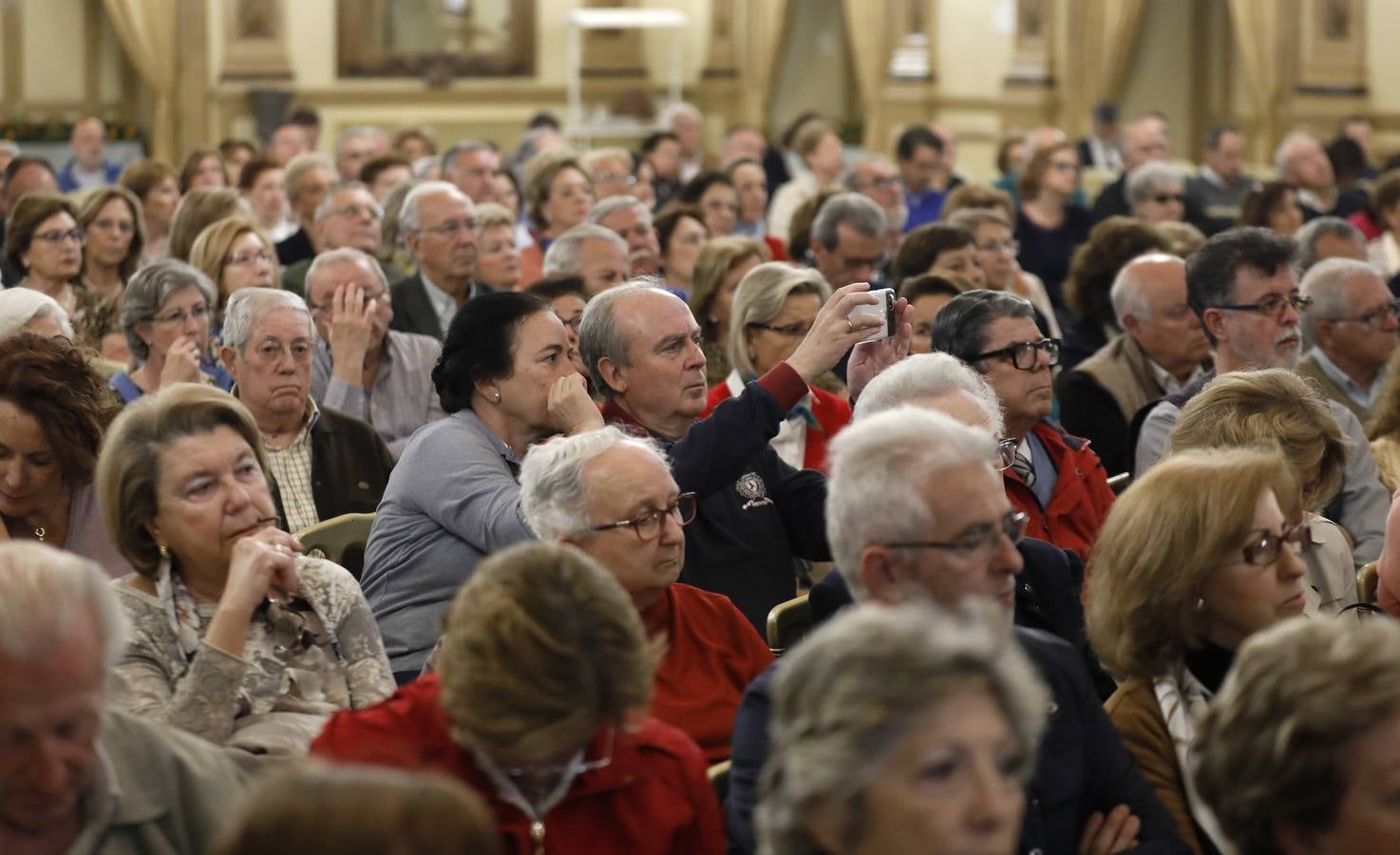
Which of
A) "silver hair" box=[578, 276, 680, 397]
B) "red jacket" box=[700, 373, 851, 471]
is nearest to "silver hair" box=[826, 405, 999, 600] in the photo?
"silver hair" box=[578, 276, 680, 397]

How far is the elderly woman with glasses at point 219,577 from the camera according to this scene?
260 cm

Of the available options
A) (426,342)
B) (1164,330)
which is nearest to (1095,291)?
(1164,330)

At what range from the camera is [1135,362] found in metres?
5.26

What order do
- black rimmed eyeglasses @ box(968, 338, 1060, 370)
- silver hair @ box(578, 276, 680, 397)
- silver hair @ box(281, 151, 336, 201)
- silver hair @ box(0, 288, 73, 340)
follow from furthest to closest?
silver hair @ box(281, 151, 336, 201)
silver hair @ box(0, 288, 73, 340)
black rimmed eyeglasses @ box(968, 338, 1060, 370)
silver hair @ box(578, 276, 680, 397)

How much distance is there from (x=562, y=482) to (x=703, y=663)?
0.38 metres

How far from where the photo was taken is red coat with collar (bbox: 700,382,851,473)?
4508mm

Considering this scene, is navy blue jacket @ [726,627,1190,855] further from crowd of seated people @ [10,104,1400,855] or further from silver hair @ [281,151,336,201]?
silver hair @ [281,151,336,201]

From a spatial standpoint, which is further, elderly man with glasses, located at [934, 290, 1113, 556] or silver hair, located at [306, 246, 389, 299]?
silver hair, located at [306, 246, 389, 299]

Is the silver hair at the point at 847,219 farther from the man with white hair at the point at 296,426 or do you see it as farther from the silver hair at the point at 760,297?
the man with white hair at the point at 296,426


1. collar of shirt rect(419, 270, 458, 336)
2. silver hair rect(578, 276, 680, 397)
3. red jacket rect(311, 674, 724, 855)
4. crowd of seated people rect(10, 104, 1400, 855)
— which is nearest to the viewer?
crowd of seated people rect(10, 104, 1400, 855)

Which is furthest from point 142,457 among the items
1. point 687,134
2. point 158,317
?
point 687,134

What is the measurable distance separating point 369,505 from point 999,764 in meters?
2.84

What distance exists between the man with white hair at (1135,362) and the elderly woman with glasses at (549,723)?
10.00ft

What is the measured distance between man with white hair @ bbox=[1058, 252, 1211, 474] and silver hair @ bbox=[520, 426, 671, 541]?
2.50 m
